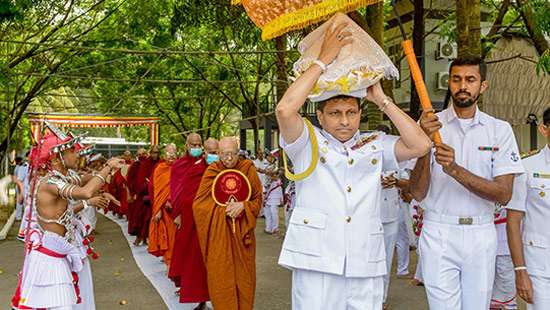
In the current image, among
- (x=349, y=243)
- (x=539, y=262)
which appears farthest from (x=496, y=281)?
(x=349, y=243)

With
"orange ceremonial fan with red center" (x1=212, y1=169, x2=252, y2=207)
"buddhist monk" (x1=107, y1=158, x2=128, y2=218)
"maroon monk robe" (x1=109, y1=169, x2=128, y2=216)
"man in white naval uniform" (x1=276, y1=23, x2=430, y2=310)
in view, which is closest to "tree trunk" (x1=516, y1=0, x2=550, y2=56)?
"orange ceremonial fan with red center" (x1=212, y1=169, x2=252, y2=207)

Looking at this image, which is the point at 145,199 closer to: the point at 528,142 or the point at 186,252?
the point at 186,252

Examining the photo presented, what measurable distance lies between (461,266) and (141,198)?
10.6 metres

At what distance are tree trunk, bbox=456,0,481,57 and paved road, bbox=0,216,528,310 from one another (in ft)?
9.98

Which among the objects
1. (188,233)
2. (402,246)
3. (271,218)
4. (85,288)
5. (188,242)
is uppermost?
(188,233)

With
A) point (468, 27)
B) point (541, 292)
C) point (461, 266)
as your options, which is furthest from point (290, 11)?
point (468, 27)

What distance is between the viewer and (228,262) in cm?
641

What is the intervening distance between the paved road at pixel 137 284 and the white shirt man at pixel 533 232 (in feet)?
11.3

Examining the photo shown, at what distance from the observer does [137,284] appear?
895 cm

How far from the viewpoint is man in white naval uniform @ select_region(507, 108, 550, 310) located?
392cm

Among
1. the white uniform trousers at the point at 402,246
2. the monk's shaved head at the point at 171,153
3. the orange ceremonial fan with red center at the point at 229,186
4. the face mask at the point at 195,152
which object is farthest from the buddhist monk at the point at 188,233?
the white uniform trousers at the point at 402,246

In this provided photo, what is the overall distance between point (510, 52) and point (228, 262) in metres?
7.59

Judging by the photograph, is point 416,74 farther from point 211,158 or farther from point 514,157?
point 211,158

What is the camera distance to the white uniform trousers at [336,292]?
329 centimetres
